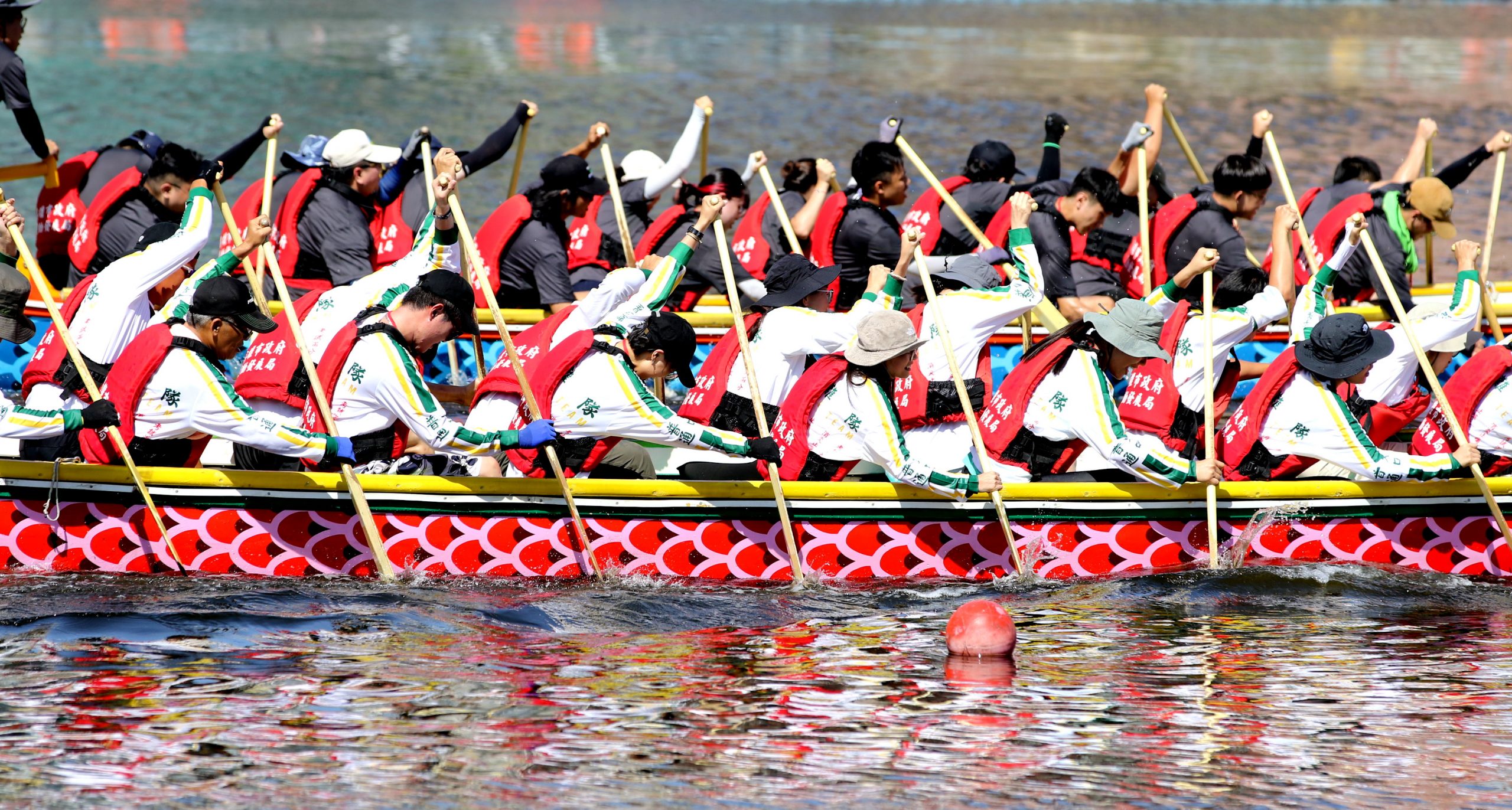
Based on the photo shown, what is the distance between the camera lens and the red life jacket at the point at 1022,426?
30.8ft

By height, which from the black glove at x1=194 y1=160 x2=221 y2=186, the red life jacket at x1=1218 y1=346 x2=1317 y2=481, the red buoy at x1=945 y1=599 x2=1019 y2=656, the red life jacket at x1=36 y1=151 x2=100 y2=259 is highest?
the black glove at x1=194 y1=160 x2=221 y2=186

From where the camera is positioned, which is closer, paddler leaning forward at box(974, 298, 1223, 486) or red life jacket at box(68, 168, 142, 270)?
paddler leaning forward at box(974, 298, 1223, 486)

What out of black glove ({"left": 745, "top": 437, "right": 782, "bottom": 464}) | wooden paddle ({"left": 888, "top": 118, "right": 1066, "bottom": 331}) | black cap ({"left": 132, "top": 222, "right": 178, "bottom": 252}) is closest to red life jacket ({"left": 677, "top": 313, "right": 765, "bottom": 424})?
black glove ({"left": 745, "top": 437, "right": 782, "bottom": 464})

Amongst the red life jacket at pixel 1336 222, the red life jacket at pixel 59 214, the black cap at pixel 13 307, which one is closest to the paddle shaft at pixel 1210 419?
the red life jacket at pixel 1336 222

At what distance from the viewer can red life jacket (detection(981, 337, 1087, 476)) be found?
9.39 m

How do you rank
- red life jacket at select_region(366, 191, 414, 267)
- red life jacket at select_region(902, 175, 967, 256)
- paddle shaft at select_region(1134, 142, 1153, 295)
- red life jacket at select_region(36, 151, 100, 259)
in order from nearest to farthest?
paddle shaft at select_region(1134, 142, 1153, 295)
red life jacket at select_region(366, 191, 414, 267)
red life jacket at select_region(902, 175, 967, 256)
red life jacket at select_region(36, 151, 100, 259)

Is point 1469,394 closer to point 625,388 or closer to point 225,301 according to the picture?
point 625,388

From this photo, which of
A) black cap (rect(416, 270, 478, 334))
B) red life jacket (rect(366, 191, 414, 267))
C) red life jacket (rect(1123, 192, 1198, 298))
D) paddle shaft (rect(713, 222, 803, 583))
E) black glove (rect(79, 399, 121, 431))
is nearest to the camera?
black glove (rect(79, 399, 121, 431))

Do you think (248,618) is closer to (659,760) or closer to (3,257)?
(659,760)

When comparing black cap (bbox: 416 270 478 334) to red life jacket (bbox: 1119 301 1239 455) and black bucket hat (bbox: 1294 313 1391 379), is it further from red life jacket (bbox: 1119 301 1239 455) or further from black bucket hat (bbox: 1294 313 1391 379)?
black bucket hat (bbox: 1294 313 1391 379)

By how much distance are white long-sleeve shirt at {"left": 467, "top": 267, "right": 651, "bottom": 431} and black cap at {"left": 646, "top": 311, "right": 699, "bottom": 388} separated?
550 mm

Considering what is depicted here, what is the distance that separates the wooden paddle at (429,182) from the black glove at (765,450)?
301 cm

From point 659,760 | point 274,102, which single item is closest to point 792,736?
point 659,760

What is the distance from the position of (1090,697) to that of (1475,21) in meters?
44.4
